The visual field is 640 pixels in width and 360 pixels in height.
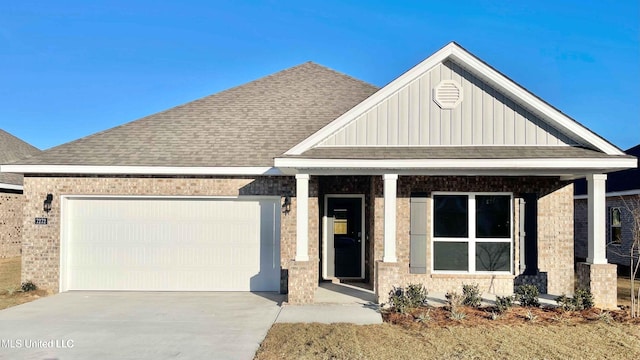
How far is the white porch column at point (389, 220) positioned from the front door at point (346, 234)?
8.95 ft

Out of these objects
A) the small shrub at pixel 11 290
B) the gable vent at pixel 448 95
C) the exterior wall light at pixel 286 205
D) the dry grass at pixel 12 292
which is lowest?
the dry grass at pixel 12 292

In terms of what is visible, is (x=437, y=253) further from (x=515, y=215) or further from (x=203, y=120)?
(x=203, y=120)

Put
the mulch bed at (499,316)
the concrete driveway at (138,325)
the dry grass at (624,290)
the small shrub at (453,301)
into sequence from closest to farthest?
the concrete driveway at (138,325) → the mulch bed at (499,316) → the small shrub at (453,301) → the dry grass at (624,290)

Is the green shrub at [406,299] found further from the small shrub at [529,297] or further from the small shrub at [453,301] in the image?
the small shrub at [529,297]

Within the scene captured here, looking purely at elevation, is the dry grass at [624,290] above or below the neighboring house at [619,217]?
below

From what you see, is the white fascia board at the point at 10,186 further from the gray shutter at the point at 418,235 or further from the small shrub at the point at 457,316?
the small shrub at the point at 457,316

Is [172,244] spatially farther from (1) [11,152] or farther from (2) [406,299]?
(1) [11,152]

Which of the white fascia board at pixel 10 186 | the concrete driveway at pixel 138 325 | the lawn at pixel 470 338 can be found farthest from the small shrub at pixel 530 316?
the white fascia board at pixel 10 186

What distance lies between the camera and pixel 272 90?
1395cm

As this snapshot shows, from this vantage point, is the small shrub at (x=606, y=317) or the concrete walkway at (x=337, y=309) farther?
the concrete walkway at (x=337, y=309)

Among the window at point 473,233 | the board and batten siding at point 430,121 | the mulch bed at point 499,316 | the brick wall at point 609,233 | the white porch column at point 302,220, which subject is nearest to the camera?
the mulch bed at point 499,316

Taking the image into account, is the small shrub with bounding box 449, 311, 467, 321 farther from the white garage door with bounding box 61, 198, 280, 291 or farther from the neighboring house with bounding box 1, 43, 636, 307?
the white garage door with bounding box 61, 198, 280, 291

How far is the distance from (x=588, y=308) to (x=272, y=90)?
10324mm

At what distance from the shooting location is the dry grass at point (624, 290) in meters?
9.66
